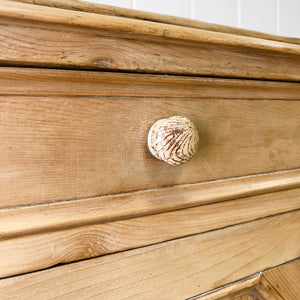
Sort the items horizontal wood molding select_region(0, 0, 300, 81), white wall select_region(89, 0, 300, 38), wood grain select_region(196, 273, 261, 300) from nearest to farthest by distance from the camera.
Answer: horizontal wood molding select_region(0, 0, 300, 81)
wood grain select_region(196, 273, 261, 300)
white wall select_region(89, 0, 300, 38)

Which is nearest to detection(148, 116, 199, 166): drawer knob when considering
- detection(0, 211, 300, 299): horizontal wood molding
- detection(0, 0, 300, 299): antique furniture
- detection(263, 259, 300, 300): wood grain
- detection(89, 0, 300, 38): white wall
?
detection(0, 0, 300, 299): antique furniture

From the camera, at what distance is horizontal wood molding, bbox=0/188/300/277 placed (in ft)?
0.88

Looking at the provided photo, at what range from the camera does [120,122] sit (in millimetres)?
298

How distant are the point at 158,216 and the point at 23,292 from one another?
0.14 metres

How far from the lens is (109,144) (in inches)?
11.6

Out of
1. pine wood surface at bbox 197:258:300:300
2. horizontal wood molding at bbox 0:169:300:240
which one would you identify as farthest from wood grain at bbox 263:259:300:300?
horizontal wood molding at bbox 0:169:300:240

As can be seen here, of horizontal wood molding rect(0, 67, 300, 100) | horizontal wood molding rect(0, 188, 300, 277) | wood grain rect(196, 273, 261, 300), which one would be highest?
horizontal wood molding rect(0, 67, 300, 100)

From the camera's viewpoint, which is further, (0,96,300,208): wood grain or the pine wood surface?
the pine wood surface

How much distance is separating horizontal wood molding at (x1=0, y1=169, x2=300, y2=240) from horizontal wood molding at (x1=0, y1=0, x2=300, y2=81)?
12cm

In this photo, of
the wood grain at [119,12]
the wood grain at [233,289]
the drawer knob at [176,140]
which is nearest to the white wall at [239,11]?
the wood grain at [119,12]

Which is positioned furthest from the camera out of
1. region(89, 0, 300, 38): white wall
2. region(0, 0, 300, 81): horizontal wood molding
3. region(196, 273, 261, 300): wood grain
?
region(89, 0, 300, 38): white wall

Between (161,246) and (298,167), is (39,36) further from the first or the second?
(298,167)

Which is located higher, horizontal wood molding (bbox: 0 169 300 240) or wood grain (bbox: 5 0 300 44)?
wood grain (bbox: 5 0 300 44)

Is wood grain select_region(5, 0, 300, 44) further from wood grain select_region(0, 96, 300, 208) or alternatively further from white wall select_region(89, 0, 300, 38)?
white wall select_region(89, 0, 300, 38)
